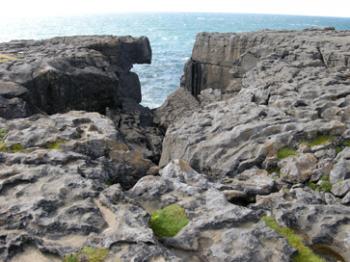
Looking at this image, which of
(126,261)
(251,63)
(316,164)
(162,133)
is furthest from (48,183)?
(251,63)

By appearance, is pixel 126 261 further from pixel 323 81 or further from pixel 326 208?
pixel 323 81

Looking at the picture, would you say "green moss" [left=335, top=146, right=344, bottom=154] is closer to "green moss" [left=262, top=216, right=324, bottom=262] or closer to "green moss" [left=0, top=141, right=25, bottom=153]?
"green moss" [left=262, top=216, right=324, bottom=262]

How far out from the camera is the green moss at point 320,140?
18.1 metres

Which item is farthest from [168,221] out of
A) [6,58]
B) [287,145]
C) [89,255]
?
[6,58]

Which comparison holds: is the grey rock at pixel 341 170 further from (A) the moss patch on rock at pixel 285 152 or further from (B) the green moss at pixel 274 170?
(B) the green moss at pixel 274 170

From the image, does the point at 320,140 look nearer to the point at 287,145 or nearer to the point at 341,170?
the point at 287,145

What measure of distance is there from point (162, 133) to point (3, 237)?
2767 cm

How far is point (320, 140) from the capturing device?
18344 millimetres

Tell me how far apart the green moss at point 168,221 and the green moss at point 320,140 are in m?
7.97

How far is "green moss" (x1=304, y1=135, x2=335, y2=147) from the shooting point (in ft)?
Result: 59.3

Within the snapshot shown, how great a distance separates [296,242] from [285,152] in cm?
722

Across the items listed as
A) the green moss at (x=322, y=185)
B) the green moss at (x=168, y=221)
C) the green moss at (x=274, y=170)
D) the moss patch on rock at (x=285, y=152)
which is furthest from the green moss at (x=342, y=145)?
the green moss at (x=168, y=221)

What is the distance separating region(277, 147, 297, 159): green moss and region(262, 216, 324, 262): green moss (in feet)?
19.9

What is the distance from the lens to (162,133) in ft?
124
